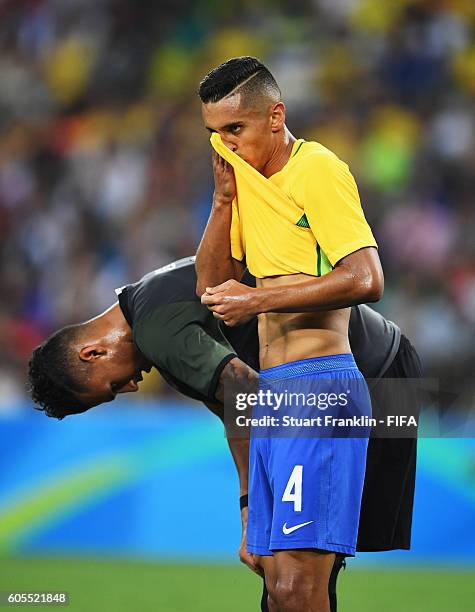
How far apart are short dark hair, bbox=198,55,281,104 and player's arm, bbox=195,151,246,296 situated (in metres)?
0.23

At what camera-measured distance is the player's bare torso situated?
3.81m

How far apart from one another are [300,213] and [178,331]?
1.15 metres

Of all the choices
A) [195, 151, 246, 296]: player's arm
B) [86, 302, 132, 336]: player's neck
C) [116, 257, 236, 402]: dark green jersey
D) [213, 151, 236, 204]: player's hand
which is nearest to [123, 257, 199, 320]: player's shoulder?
[116, 257, 236, 402]: dark green jersey

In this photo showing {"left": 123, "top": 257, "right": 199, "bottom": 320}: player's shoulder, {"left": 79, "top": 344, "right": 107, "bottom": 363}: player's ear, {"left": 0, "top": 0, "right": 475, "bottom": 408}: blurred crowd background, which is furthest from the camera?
{"left": 0, "top": 0, "right": 475, "bottom": 408}: blurred crowd background

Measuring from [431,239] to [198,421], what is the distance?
300cm

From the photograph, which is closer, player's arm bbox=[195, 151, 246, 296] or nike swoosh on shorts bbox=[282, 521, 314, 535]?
nike swoosh on shorts bbox=[282, 521, 314, 535]

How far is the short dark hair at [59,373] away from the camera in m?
5.16

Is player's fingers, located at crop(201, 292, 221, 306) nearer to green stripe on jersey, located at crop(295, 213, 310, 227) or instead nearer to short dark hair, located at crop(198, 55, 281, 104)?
green stripe on jersey, located at crop(295, 213, 310, 227)

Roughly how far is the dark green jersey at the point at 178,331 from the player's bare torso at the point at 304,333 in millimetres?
704

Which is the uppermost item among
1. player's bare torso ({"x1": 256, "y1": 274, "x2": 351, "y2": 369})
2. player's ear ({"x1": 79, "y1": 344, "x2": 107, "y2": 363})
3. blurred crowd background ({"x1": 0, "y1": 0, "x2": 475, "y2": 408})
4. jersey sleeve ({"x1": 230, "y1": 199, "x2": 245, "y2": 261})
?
blurred crowd background ({"x1": 0, "y1": 0, "x2": 475, "y2": 408})

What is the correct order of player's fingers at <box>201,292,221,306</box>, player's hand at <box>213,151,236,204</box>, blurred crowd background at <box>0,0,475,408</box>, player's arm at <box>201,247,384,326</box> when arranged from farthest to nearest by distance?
blurred crowd background at <box>0,0,475,408</box>, player's hand at <box>213,151,236,204</box>, player's fingers at <box>201,292,221,306</box>, player's arm at <box>201,247,384,326</box>

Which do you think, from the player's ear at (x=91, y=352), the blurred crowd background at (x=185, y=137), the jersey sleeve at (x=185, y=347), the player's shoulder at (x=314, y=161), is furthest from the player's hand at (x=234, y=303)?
the blurred crowd background at (x=185, y=137)

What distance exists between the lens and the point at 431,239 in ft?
32.7

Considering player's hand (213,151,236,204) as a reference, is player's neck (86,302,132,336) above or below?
below
